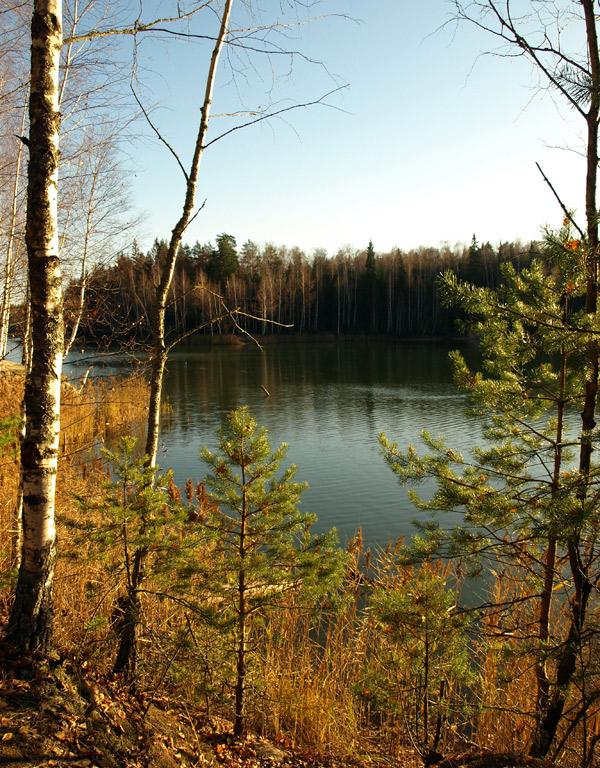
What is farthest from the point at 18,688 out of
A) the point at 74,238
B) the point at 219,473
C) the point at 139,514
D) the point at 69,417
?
the point at 69,417

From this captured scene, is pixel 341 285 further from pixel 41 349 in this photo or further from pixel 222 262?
pixel 41 349


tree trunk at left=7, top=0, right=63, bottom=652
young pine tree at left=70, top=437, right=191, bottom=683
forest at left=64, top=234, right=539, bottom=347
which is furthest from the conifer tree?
forest at left=64, top=234, right=539, bottom=347

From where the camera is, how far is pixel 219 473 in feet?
10.9

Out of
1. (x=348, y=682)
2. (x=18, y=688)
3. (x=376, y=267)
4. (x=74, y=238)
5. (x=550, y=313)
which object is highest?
(x=376, y=267)

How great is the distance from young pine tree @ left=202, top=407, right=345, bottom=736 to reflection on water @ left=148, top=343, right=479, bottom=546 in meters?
1.28

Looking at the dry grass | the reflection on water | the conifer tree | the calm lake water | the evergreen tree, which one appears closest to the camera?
the conifer tree

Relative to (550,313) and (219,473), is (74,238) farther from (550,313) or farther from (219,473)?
(550,313)

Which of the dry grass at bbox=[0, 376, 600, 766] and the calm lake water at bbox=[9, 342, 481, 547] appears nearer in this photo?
the dry grass at bbox=[0, 376, 600, 766]

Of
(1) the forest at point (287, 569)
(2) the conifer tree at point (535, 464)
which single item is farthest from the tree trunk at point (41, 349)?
(2) the conifer tree at point (535, 464)

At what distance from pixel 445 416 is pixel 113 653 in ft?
49.2

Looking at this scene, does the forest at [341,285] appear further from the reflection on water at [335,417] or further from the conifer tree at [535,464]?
the conifer tree at [535,464]

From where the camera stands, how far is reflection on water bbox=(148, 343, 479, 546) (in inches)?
392

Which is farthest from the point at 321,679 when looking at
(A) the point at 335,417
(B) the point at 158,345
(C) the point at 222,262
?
(C) the point at 222,262

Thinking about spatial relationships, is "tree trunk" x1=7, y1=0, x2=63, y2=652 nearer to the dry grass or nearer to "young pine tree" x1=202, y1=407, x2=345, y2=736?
the dry grass
